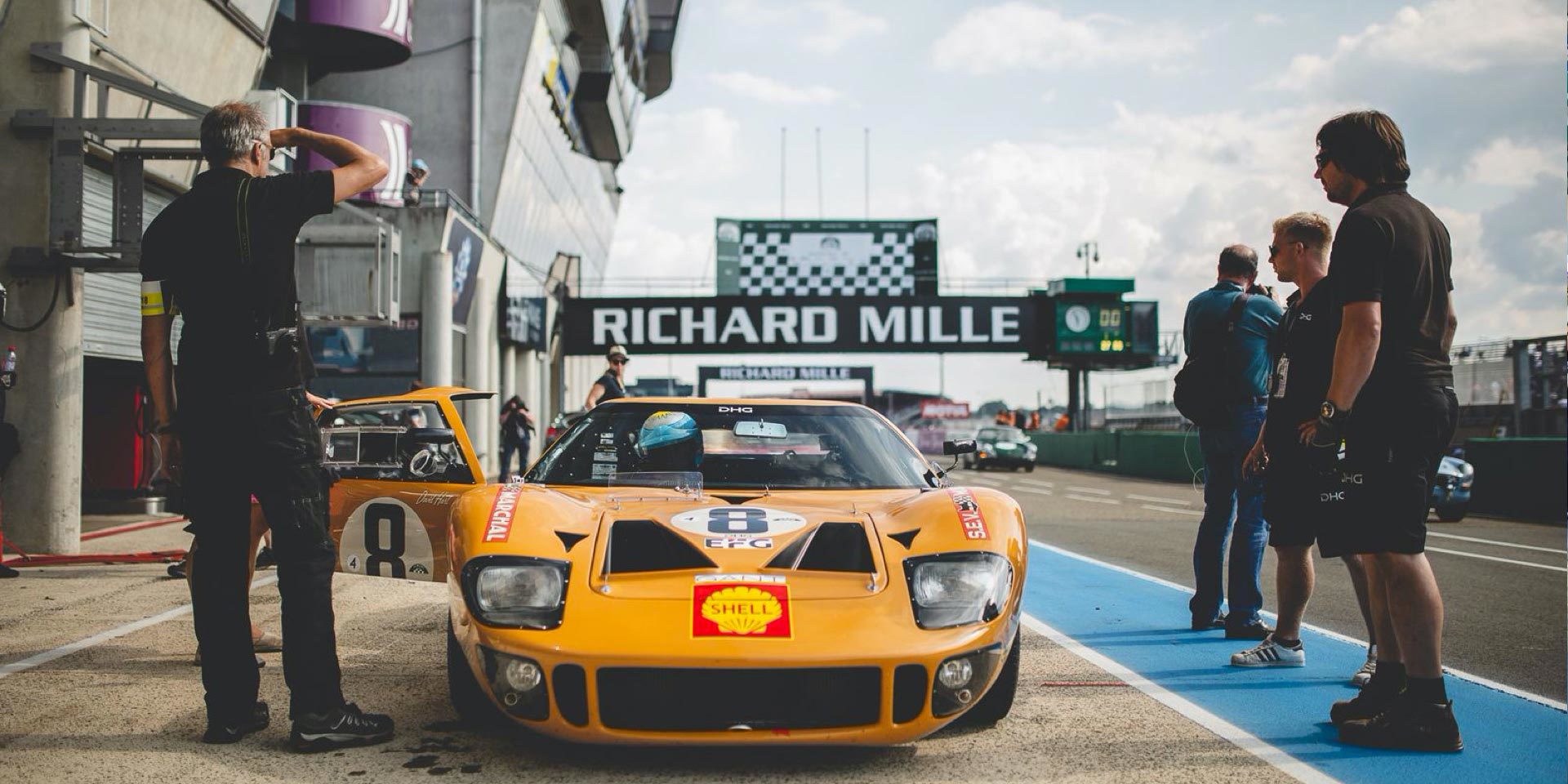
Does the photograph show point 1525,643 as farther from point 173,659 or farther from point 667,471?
point 173,659

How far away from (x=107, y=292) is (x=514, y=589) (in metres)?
9.32

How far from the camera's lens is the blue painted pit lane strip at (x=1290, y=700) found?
2961mm

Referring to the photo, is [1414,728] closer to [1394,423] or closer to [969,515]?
[1394,423]

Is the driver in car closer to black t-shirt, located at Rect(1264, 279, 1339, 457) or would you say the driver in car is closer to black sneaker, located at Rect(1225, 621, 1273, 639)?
black t-shirt, located at Rect(1264, 279, 1339, 457)

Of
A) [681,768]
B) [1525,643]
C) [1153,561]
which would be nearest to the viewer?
[681,768]

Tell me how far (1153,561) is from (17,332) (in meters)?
7.75

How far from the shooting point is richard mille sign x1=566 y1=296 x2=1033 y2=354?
2677cm

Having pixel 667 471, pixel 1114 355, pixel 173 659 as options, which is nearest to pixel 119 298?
pixel 173 659

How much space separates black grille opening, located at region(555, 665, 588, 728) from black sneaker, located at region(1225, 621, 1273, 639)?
9.96ft

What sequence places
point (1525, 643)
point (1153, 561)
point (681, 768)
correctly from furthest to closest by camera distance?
point (1153, 561) < point (1525, 643) < point (681, 768)

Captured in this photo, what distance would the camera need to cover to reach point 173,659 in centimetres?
427

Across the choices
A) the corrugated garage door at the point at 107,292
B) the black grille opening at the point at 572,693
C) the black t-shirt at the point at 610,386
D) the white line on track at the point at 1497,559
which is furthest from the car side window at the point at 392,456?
the white line on track at the point at 1497,559

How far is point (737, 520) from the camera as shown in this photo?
318 cm

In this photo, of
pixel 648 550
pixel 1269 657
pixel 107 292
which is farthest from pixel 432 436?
pixel 107 292
